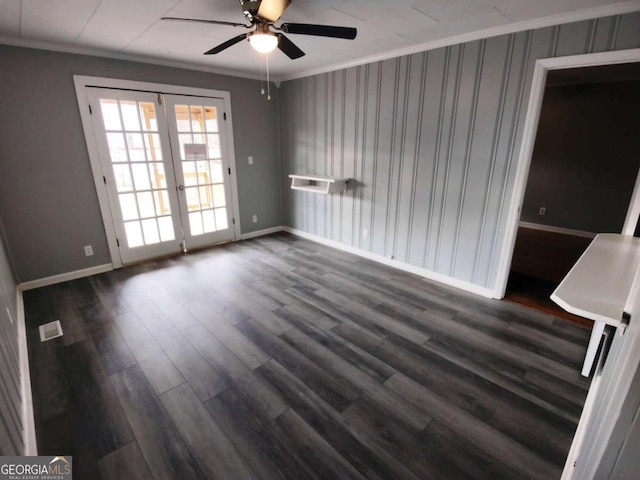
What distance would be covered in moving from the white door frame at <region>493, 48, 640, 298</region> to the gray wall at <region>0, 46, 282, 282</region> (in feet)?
13.0

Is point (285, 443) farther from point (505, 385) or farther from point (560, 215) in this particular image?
point (560, 215)

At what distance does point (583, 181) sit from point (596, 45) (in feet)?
12.5

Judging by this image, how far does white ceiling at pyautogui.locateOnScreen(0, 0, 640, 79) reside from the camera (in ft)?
7.07

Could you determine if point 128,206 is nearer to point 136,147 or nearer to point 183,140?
point 136,147

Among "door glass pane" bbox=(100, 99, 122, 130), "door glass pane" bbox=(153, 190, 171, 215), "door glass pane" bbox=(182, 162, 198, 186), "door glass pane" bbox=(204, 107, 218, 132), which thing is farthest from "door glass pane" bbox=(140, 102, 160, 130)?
"door glass pane" bbox=(153, 190, 171, 215)

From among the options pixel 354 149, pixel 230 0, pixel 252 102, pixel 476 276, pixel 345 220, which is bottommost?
pixel 476 276

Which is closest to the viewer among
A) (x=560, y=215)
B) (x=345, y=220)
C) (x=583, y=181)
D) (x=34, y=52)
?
(x=34, y=52)

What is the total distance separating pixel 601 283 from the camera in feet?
4.54

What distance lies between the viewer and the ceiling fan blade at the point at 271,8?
1854 mm

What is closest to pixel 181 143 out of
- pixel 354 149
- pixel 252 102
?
pixel 252 102

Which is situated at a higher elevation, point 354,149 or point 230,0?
point 230,0

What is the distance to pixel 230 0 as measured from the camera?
2104 mm

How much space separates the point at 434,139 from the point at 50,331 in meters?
4.06

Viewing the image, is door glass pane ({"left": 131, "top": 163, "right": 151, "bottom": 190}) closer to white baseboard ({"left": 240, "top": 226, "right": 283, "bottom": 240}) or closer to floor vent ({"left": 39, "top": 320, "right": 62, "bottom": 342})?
white baseboard ({"left": 240, "top": 226, "right": 283, "bottom": 240})
